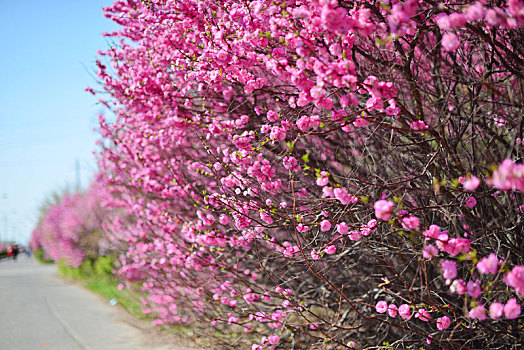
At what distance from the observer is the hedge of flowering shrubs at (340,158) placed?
9.43 ft

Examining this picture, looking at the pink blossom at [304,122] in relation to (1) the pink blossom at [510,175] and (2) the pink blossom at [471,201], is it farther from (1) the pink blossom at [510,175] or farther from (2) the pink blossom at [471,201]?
(1) the pink blossom at [510,175]

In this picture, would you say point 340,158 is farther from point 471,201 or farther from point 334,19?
point 334,19

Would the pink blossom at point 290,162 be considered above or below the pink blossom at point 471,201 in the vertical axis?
above

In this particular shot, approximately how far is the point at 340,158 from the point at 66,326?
7977 mm

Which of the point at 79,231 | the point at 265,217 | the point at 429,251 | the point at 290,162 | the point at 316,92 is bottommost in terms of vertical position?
the point at 429,251

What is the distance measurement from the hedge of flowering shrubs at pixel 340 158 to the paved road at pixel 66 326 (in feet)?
3.42

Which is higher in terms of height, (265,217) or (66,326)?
(265,217)

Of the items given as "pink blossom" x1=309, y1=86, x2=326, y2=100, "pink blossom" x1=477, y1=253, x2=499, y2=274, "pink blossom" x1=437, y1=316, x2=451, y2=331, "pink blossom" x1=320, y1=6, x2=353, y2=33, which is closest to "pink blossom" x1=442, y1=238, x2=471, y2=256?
"pink blossom" x1=477, y1=253, x2=499, y2=274

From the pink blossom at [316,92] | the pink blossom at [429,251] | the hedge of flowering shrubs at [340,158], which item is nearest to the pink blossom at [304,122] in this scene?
the hedge of flowering shrubs at [340,158]

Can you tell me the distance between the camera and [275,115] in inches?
154

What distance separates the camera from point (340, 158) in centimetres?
524

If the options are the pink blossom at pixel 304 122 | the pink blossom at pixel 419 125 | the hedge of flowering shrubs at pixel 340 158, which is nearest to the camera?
the hedge of flowering shrubs at pixel 340 158

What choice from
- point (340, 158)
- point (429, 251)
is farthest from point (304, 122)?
point (340, 158)

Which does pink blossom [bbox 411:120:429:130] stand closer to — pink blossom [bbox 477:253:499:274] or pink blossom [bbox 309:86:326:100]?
pink blossom [bbox 309:86:326:100]
